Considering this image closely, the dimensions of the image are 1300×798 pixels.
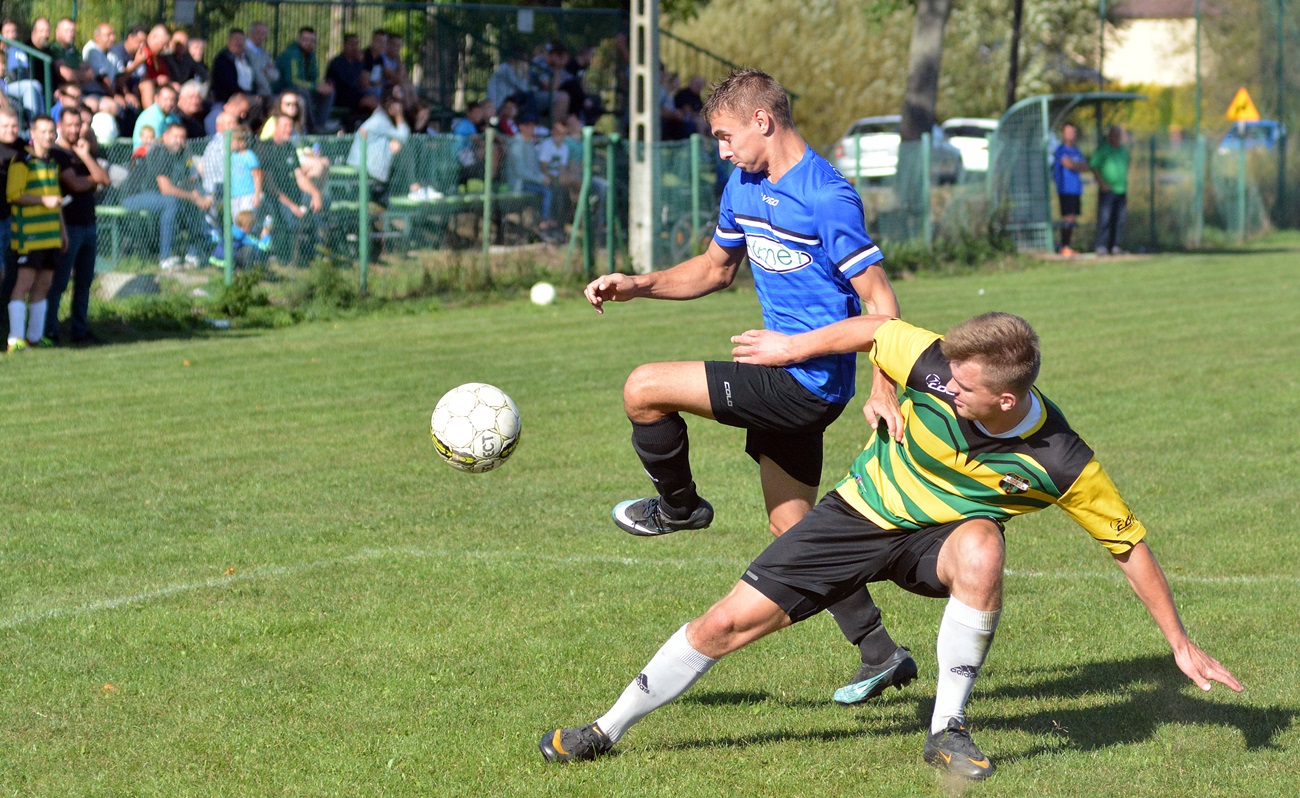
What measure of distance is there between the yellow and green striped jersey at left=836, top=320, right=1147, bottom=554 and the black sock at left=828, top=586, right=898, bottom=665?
0.75 metres

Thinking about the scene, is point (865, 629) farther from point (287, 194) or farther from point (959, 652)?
point (287, 194)

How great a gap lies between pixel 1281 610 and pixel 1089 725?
1.70 meters

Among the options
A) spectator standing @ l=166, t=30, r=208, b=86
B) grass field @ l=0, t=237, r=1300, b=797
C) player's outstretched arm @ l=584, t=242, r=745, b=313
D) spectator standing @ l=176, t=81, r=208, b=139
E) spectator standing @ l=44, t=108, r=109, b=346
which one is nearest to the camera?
grass field @ l=0, t=237, r=1300, b=797

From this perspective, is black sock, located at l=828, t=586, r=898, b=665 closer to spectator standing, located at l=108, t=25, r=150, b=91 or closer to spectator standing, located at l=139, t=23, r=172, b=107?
spectator standing, located at l=139, t=23, r=172, b=107

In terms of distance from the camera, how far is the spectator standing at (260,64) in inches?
714

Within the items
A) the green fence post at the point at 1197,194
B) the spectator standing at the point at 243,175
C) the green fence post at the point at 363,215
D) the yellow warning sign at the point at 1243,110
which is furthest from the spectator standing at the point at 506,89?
the yellow warning sign at the point at 1243,110

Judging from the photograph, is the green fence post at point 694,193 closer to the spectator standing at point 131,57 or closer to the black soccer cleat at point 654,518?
the spectator standing at point 131,57

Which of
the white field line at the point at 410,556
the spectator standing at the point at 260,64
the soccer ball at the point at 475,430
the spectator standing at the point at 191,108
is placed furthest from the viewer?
the spectator standing at the point at 260,64

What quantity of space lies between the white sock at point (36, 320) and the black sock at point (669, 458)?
965 centimetres

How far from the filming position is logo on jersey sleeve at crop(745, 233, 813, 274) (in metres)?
5.10

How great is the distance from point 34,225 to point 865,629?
10.5 m

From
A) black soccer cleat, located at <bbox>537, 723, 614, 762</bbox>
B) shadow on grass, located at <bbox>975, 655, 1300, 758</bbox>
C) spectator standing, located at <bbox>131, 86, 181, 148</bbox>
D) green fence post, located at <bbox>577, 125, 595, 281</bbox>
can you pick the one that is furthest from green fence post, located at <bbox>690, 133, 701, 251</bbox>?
black soccer cleat, located at <bbox>537, 723, 614, 762</bbox>

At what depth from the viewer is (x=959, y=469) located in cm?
430

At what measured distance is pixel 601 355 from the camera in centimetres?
1354
